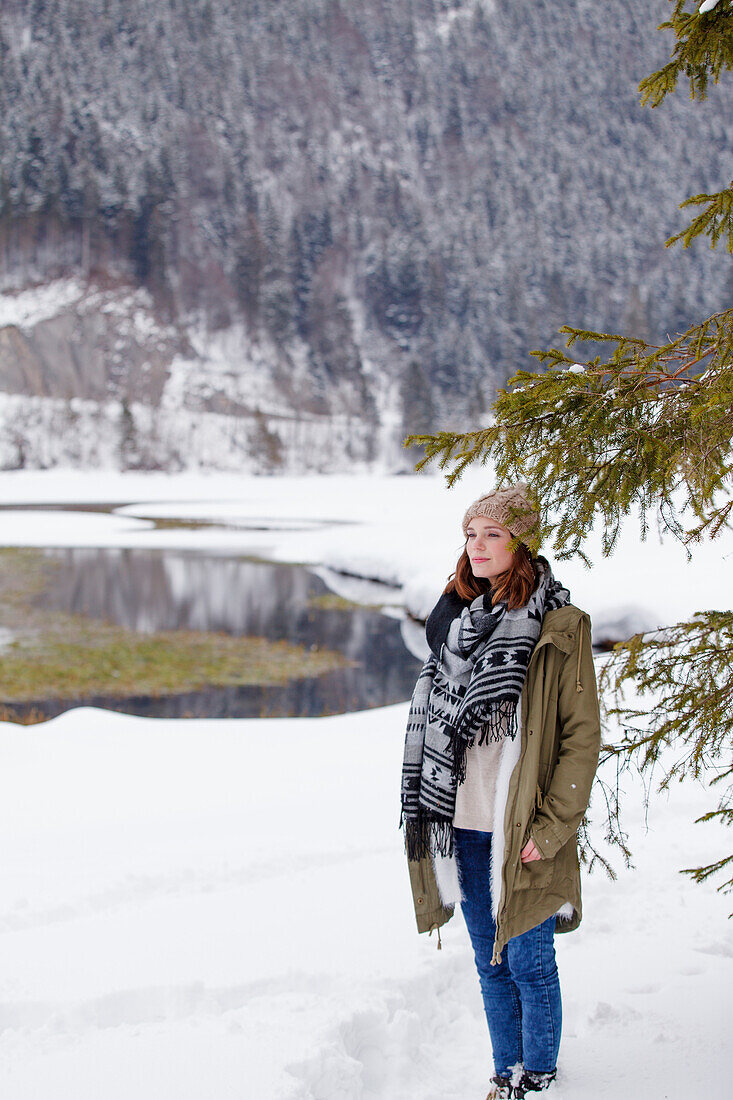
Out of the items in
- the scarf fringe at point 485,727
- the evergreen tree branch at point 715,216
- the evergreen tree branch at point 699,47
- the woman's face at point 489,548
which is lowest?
the scarf fringe at point 485,727

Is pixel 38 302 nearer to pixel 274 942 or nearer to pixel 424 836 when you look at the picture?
pixel 274 942

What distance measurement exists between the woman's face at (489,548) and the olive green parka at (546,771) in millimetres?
216

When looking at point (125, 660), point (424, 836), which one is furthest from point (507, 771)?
point (125, 660)

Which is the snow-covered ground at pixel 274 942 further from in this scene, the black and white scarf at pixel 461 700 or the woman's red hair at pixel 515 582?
the woman's red hair at pixel 515 582

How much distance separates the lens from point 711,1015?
9.70 feet

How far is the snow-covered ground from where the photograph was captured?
8.93ft

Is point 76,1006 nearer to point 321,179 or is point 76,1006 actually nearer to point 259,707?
point 259,707

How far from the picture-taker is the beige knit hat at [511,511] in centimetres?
241

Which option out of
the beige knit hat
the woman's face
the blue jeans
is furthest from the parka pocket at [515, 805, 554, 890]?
the beige knit hat

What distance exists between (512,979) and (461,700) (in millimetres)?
919

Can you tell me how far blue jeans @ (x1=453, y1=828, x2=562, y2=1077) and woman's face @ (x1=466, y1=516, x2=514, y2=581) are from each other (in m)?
0.79

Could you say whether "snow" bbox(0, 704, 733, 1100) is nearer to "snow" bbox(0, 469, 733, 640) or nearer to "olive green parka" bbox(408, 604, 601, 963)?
"olive green parka" bbox(408, 604, 601, 963)

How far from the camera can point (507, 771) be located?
2301 millimetres

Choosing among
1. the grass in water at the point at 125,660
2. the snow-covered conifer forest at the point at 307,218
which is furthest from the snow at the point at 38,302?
the grass in water at the point at 125,660
